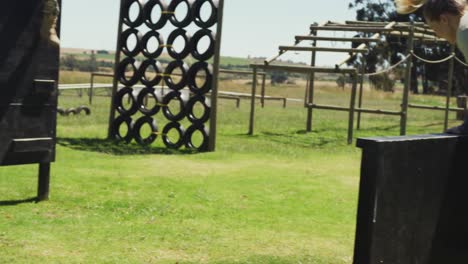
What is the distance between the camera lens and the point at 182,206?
6.59m

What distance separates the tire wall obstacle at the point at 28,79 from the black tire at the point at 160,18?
16.5 feet

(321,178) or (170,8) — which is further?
(170,8)

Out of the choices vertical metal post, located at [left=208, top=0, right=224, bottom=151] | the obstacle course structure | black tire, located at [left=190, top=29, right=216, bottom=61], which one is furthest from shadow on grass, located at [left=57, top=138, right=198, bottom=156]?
the obstacle course structure

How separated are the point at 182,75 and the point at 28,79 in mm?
5203

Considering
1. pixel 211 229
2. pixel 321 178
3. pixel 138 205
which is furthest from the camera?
pixel 321 178

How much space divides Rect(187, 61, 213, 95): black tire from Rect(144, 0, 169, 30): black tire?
37.0 inches

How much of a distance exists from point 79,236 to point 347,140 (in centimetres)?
875

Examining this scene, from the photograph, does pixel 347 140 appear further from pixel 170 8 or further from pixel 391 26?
pixel 170 8

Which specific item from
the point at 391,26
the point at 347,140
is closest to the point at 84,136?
the point at 347,140

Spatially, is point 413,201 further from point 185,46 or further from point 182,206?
point 185,46

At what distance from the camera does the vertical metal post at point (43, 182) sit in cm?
645

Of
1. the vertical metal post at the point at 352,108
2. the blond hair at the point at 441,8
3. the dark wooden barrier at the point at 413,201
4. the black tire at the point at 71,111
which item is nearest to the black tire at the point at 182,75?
the vertical metal post at the point at 352,108

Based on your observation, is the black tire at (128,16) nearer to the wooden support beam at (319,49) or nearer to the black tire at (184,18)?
the black tire at (184,18)

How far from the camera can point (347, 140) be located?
43.9 feet
